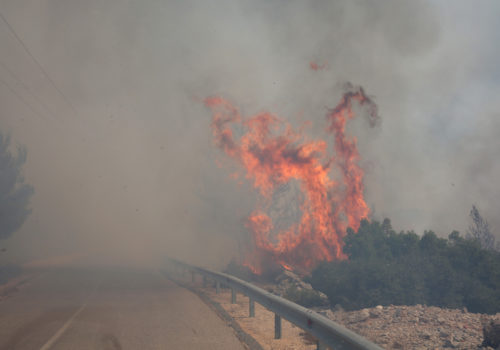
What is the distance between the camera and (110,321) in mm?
9156

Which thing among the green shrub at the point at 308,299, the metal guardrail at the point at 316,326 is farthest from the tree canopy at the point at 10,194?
the metal guardrail at the point at 316,326

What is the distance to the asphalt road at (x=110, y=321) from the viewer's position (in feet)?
23.6

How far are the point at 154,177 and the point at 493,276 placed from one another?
223ft

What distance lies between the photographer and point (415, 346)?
7.94 metres

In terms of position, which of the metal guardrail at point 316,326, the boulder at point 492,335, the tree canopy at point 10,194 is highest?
the tree canopy at point 10,194

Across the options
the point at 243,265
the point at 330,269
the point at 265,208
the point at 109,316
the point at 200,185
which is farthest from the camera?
the point at 200,185

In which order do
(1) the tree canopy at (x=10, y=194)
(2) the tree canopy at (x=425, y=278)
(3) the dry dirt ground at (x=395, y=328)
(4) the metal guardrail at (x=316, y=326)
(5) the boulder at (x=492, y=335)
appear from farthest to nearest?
(1) the tree canopy at (x=10, y=194) < (2) the tree canopy at (x=425, y=278) < (3) the dry dirt ground at (x=395, y=328) < (5) the boulder at (x=492, y=335) < (4) the metal guardrail at (x=316, y=326)

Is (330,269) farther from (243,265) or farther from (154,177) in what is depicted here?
(154,177)

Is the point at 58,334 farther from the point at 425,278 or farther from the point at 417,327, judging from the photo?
the point at 425,278

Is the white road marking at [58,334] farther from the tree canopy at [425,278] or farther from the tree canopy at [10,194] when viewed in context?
the tree canopy at [10,194]

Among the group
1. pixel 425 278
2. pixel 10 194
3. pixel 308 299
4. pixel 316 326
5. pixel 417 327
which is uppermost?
pixel 10 194

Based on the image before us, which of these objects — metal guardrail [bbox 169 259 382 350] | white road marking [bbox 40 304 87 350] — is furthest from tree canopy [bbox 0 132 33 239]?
metal guardrail [bbox 169 259 382 350]

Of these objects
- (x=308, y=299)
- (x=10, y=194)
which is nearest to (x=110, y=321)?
(x=308, y=299)

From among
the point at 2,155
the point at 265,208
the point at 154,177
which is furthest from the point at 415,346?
the point at 154,177
